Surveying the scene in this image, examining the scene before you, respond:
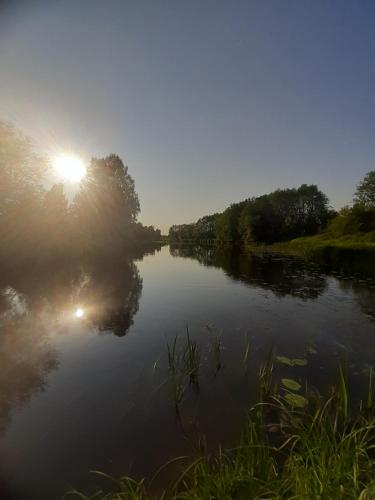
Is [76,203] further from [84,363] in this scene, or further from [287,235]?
[287,235]

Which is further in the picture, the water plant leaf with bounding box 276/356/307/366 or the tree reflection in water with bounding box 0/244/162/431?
the water plant leaf with bounding box 276/356/307/366

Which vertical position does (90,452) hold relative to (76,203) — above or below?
below

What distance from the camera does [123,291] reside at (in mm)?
17266

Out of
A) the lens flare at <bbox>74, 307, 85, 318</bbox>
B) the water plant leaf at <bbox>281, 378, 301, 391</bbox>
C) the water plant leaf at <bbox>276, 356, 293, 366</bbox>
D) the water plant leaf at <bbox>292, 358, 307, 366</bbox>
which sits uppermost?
the lens flare at <bbox>74, 307, 85, 318</bbox>

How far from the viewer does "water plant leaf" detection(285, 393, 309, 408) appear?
518 centimetres

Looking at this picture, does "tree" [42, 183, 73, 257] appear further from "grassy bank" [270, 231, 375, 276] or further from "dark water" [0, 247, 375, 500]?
"grassy bank" [270, 231, 375, 276]

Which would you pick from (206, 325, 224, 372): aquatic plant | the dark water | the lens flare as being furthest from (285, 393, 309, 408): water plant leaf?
the lens flare

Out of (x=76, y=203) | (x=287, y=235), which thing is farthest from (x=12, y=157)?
(x=287, y=235)

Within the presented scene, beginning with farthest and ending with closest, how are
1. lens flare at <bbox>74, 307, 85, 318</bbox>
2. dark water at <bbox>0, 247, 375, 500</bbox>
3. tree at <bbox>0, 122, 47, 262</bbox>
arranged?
tree at <bbox>0, 122, 47, 262</bbox>
lens flare at <bbox>74, 307, 85, 318</bbox>
dark water at <bbox>0, 247, 375, 500</bbox>

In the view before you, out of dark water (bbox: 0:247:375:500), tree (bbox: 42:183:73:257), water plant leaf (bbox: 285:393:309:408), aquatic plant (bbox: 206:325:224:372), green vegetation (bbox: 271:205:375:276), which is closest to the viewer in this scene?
dark water (bbox: 0:247:375:500)

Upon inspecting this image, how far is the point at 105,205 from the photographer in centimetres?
4478

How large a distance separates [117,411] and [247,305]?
9777mm

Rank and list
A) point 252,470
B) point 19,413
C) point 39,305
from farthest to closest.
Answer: point 39,305
point 19,413
point 252,470

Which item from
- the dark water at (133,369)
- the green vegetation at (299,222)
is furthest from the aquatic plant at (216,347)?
the green vegetation at (299,222)
